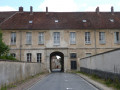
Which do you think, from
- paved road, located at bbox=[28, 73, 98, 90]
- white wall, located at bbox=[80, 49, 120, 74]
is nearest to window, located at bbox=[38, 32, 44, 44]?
paved road, located at bbox=[28, 73, 98, 90]

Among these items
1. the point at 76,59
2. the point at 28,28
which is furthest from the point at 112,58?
the point at 28,28

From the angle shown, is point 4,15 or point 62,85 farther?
point 4,15

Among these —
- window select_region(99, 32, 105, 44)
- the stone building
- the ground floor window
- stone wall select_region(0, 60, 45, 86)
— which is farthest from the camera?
window select_region(99, 32, 105, 44)

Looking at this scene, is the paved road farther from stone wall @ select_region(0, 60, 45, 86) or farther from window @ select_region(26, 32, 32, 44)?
window @ select_region(26, 32, 32, 44)

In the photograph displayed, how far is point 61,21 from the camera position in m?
39.2

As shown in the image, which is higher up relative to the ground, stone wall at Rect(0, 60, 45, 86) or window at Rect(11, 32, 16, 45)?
window at Rect(11, 32, 16, 45)

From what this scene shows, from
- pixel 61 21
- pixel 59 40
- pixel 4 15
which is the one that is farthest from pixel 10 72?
pixel 4 15

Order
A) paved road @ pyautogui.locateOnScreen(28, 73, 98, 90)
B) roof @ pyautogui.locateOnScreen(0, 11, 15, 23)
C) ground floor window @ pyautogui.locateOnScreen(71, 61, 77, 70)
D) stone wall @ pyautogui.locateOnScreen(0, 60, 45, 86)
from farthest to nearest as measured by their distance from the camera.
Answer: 1. roof @ pyautogui.locateOnScreen(0, 11, 15, 23)
2. ground floor window @ pyautogui.locateOnScreen(71, 61, 77, 70)
3. paved road @ pyautogui.locateOnScreen(28, 73, 98, 90)
4. stone wall @ pyautogui.locateOnScreen(0, 60, 45, 86)

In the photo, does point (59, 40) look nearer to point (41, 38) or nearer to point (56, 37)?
point (56, 37)

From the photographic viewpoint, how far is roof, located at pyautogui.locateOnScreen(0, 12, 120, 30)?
37.8m

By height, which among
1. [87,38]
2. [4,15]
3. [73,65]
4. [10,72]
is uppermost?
[4,15]

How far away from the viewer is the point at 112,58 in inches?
587

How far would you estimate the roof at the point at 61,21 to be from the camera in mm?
37844

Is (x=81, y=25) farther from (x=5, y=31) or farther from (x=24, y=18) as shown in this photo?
(x=5, y=31)
